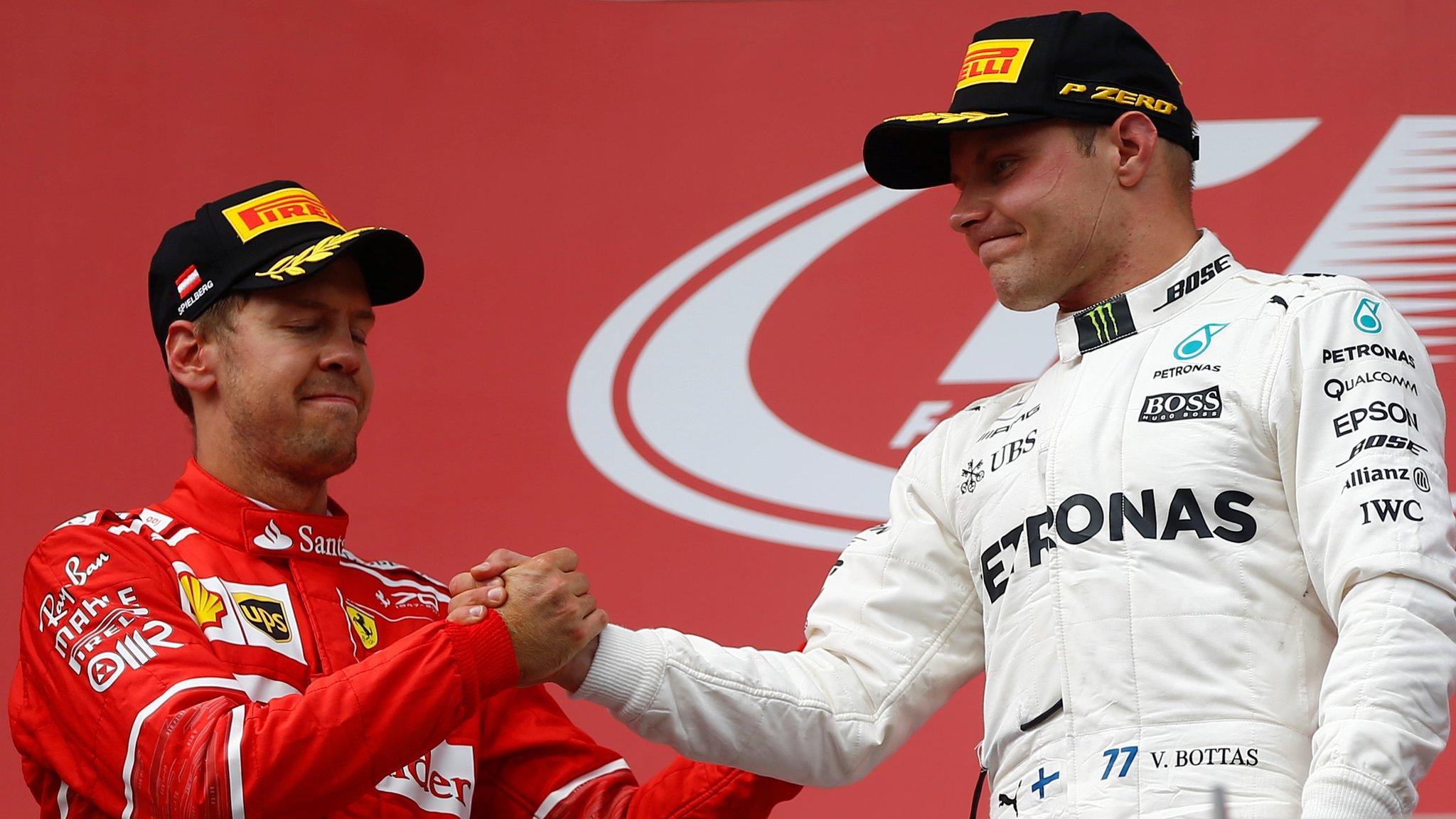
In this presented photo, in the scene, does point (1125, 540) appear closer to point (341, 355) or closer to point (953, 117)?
point (953, 117)

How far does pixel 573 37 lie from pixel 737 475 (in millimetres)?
837

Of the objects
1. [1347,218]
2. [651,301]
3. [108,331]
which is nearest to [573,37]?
[651,301]

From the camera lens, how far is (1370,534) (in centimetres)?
153

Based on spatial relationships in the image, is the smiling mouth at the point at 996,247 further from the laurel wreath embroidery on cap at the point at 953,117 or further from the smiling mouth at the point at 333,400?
the smiling mouth at the point at 333,400

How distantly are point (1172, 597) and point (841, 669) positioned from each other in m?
0.46

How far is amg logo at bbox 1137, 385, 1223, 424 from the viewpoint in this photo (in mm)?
1710

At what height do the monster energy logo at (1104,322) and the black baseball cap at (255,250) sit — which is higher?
the black baseball cap at (255,250)

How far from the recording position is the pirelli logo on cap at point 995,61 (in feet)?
6.34

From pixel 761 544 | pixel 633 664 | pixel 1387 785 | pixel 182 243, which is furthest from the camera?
pixel 761 544

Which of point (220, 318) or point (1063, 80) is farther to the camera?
point (220, 318)

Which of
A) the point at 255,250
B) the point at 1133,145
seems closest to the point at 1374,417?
the point at 1133,145

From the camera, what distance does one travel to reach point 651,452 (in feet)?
9.65

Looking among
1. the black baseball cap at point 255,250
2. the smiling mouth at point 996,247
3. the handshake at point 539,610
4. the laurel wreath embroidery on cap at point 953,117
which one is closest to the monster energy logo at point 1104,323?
the smiling mouth at point 996,247

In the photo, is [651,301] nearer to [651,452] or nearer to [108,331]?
[651,452]
